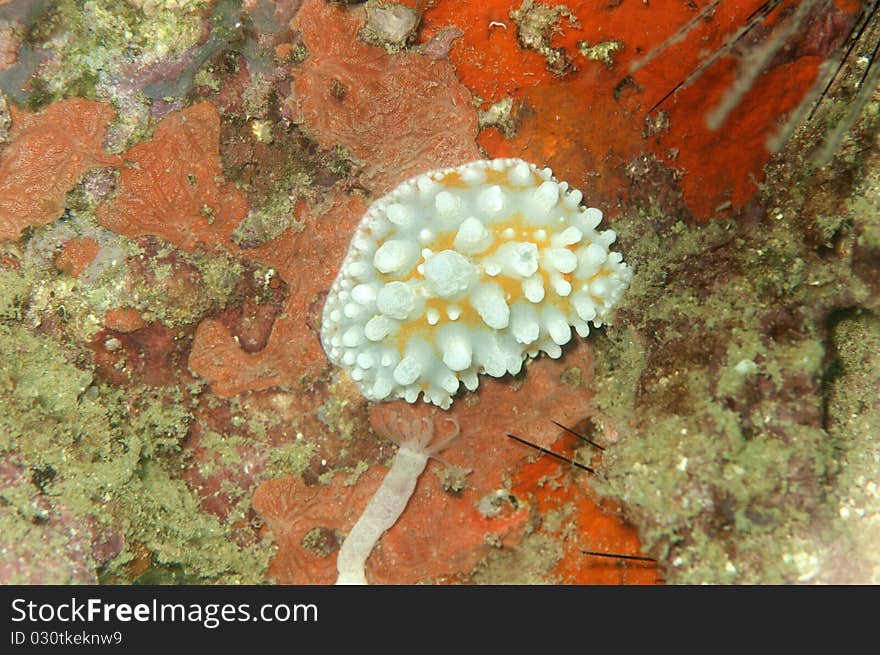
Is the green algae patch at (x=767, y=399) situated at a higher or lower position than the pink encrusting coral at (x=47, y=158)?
lower

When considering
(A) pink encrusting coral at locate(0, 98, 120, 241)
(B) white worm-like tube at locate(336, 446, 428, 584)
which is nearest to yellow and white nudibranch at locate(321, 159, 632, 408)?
(B) white worm-like tube at locate(336, 446, 428, 584)

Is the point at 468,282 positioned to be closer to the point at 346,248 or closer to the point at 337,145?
the point at 346,248

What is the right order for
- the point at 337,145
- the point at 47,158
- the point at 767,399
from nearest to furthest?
the point at 767,399 → the point at 47,158 → the point at 337,145

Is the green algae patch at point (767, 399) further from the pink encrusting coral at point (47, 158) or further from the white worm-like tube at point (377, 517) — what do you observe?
the pink encrusting coral at point (47, 158)

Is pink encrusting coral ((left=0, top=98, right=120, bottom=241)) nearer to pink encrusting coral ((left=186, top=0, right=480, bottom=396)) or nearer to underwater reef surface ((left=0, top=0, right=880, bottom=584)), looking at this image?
underwater reef surface ((left=0, top=0, right=880, bottom=584))

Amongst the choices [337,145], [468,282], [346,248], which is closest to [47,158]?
[337,145]

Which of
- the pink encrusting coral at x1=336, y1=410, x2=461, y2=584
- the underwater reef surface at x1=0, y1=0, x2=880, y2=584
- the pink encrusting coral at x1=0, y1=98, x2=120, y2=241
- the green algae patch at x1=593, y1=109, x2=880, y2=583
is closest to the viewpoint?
the green algae patch at x1=593, y1=109, x2=880, y2=583

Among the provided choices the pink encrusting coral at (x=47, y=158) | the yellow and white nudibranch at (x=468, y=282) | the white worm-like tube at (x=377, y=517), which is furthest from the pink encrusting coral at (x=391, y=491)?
the pink encrusting coral at (x=47, y=158)
